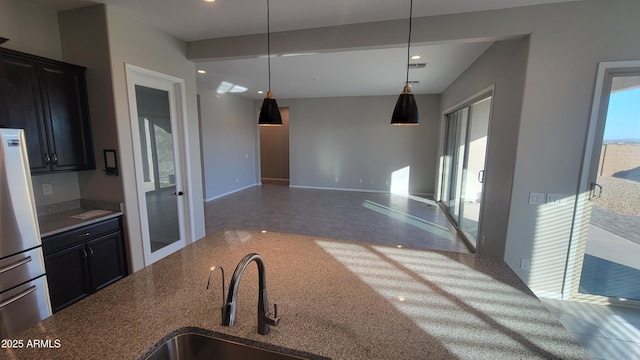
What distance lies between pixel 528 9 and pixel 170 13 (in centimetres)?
348

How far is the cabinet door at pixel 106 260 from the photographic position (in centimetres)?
245

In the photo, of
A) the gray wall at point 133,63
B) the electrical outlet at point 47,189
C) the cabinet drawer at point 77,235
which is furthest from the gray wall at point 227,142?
the cabinet drawer at point 77,235

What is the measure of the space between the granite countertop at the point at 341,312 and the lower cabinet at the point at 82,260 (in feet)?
4.46

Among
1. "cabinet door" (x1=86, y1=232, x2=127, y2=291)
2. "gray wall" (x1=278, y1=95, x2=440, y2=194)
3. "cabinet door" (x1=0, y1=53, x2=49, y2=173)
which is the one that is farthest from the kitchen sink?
"gray wall" (x1=278, y1=95, x2=440, y2=194)

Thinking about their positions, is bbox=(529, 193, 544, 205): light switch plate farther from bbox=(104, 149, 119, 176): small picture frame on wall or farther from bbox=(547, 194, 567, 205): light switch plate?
bbox=(104, 149, 119, 176): small picture frame on wall

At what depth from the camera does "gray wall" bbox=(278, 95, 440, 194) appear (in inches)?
291

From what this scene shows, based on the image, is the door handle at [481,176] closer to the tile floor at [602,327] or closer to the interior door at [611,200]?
the interior door at [611,200]

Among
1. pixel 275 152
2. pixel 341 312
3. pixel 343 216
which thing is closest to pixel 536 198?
pixel 341 312

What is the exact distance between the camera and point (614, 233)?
2.58 m

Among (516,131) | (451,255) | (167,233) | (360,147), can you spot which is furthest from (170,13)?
(360,147)

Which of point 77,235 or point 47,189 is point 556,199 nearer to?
point 77,235

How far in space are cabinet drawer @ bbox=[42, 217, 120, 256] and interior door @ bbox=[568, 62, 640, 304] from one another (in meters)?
4.65

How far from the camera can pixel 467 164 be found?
4.54 metres

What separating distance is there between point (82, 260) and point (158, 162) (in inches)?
50.5
